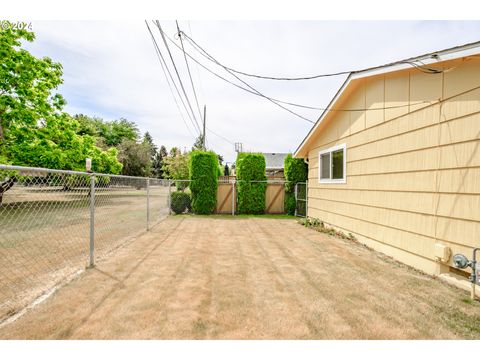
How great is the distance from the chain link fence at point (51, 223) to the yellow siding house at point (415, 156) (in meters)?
5.38

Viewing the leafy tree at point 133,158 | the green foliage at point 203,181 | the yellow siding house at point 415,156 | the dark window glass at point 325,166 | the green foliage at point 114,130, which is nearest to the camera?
the yellow siding house at point 415,156

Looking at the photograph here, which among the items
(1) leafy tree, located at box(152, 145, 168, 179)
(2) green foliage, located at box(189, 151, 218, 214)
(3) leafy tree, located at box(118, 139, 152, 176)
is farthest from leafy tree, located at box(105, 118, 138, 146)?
(2) green foliage, located at box(189, 151, 218, 214)

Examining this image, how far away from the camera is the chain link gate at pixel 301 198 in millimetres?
10734

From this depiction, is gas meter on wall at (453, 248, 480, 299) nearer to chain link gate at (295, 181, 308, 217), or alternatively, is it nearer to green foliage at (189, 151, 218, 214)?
chain link gate at (295, 181, 308, 217)

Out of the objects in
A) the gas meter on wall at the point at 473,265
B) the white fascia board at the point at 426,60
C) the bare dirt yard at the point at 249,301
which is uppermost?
the white fascia board at the point at 426,60

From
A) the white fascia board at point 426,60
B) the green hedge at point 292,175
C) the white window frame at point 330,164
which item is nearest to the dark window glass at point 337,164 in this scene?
the white window frame at point 330,164

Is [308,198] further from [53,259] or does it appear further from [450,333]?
[53,259]

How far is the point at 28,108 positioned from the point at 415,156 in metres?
14.1

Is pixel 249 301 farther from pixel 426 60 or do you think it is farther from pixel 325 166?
pixel 325 166

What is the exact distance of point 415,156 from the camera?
429cm

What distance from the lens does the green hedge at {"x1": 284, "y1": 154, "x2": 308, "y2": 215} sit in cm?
1120

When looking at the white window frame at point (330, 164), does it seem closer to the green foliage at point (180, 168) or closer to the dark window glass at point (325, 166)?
the dark window glass at point (325, 166)

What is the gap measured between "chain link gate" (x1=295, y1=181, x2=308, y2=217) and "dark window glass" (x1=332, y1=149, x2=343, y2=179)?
9.72 feet
